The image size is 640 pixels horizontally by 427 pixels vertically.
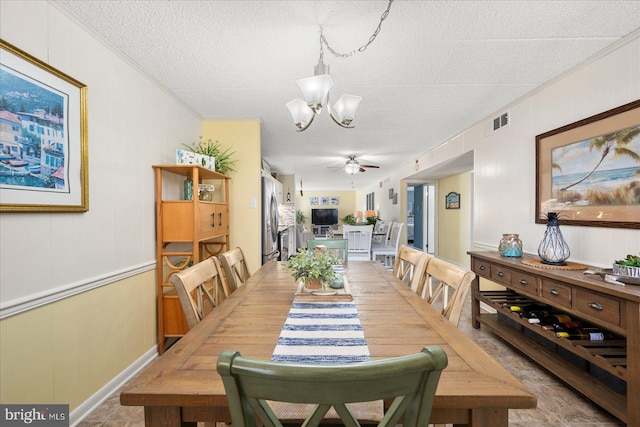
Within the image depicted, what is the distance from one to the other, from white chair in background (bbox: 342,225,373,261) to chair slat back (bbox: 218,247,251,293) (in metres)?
3.02

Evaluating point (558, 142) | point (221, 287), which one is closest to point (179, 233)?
point (221, 287)

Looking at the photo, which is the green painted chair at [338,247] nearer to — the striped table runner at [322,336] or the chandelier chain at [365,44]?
the striped table runner at [322,336]

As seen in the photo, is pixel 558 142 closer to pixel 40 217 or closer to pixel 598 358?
pixel 598 358

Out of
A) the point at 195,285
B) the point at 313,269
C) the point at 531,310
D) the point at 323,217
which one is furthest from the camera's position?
the point at 323,217

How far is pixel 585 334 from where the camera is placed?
1.93m

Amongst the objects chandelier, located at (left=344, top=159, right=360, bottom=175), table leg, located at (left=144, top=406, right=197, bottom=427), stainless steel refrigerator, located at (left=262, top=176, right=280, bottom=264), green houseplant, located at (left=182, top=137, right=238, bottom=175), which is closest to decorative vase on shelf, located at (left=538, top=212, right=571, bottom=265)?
table leg, located at (left=144, top=406, right=197, bottom=427)

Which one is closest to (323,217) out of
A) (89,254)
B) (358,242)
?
(358,242)

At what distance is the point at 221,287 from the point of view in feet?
5.84

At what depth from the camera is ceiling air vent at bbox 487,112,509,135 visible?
121 inches

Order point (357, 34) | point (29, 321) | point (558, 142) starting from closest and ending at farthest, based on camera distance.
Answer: point (29, 321)
point (357, 34)
point (558, 142)

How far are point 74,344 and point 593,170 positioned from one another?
3.52 metres

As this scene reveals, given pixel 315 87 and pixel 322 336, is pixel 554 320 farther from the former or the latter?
pixel 315 87

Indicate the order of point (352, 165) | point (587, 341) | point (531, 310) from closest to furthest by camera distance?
1. point (587, 341)
2. point (531, 310)
3. point (352, 165)

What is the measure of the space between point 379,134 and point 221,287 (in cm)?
314
